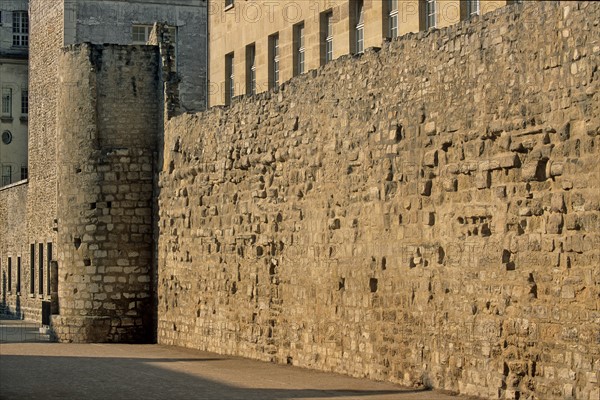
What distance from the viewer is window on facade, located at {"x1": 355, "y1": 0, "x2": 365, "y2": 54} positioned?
28.8 meters

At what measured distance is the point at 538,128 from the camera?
1444 centimetres

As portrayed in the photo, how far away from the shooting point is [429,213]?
655 inches

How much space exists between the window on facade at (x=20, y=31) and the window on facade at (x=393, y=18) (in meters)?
30.6

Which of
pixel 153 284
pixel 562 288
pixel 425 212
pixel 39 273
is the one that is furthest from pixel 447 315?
pixel 39 273

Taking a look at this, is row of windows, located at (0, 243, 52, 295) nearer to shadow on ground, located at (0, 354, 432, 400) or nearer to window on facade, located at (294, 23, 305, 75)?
window on facade, located at (294, 23, 305, 75)

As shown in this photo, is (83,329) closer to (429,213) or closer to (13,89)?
(429,213)

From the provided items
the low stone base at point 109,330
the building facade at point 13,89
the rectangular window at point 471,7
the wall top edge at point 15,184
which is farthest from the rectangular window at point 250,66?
the building facade at point 13,89

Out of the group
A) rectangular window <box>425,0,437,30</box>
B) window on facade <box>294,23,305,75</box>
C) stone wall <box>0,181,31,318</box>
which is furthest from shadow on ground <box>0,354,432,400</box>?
stone wall <box>0,181,31,318</box>

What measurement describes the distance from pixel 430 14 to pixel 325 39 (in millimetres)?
5098

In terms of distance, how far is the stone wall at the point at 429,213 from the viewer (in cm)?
1393

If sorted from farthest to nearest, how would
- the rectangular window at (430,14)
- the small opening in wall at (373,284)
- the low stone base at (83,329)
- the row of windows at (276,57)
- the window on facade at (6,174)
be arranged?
the window on facade at (6,174)
the row of windows at (276,57)
the low stone base at (83,329)
the rectangular window at (430,14)
the small opening in wall at (373,284)

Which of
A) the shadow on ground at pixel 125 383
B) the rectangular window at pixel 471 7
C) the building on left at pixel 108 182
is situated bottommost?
the shadow on ground at pixel 125 383

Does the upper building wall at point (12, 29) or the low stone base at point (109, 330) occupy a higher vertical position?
the upper building wall at point (12, 29)

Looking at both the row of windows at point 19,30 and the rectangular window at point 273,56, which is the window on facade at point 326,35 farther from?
the row of windows at point 19,30
